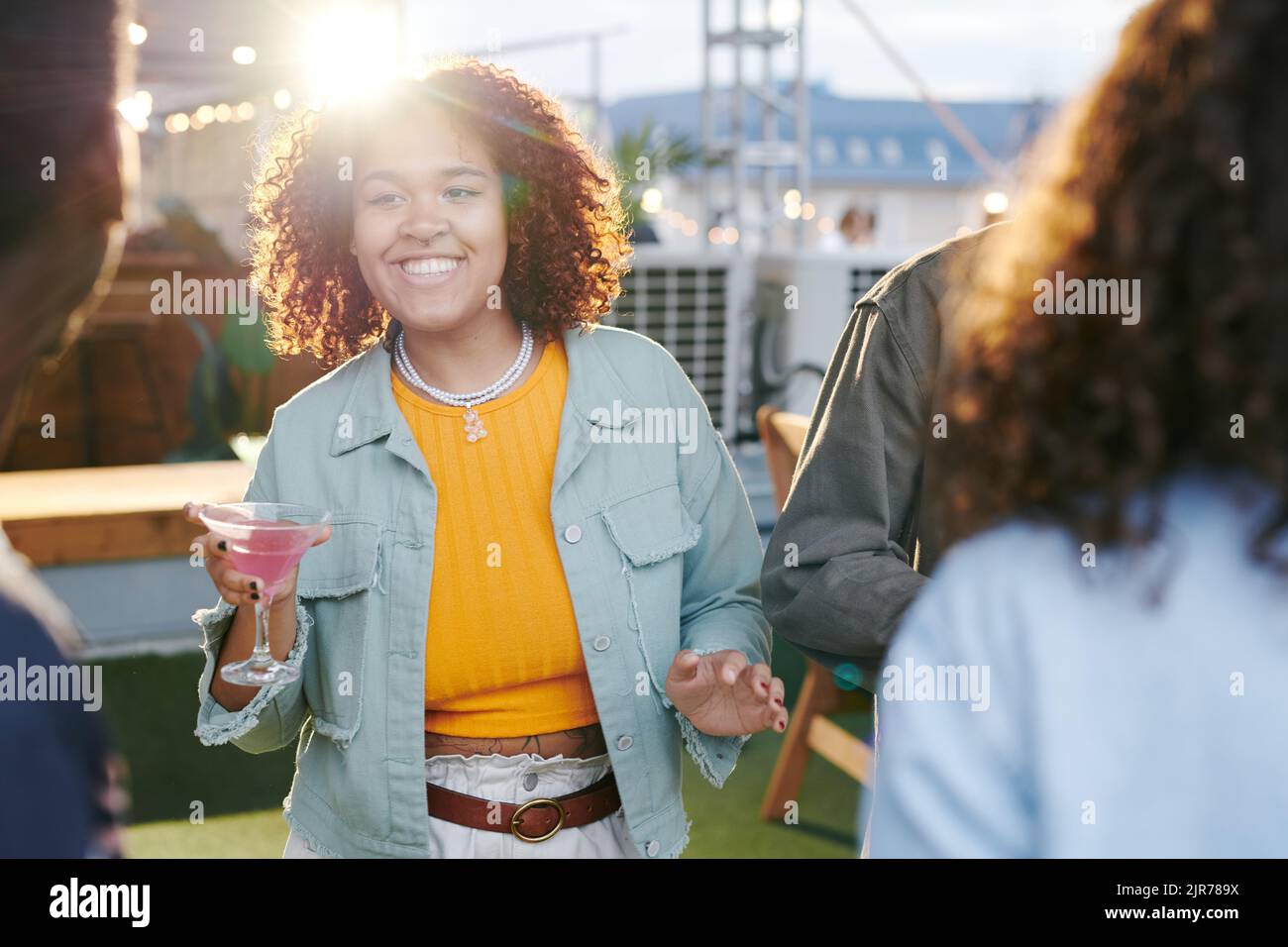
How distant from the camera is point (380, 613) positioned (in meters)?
1.50

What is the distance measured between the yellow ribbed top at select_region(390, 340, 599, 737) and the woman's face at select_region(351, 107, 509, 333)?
146 mm

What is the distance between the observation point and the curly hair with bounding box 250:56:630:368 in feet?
5.19

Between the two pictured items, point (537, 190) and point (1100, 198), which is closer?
point (1100, 198)

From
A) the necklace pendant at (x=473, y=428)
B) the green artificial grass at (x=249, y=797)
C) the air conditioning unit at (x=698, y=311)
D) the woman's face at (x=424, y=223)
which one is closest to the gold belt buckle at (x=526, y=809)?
the necklace pendant at (x=473, y=428)

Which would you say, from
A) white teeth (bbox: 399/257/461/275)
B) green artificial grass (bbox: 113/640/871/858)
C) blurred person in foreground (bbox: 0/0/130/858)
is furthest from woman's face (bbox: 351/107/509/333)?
green artificial grass (bbox: 113/640/871/858)

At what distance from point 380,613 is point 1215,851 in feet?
3.32

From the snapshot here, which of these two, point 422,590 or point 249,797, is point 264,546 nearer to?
point 422,590

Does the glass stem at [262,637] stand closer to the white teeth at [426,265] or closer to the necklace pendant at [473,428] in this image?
A: the necklace pendant at [473,428]

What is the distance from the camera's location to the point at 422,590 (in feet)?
4.91

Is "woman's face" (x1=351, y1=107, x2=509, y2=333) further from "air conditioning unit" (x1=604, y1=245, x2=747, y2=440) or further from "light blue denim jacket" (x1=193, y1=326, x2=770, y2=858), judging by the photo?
"air conditioning unit" (x1=604, y1=245, x2=747, y2=440)

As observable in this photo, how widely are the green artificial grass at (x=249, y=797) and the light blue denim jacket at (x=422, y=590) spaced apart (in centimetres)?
127
